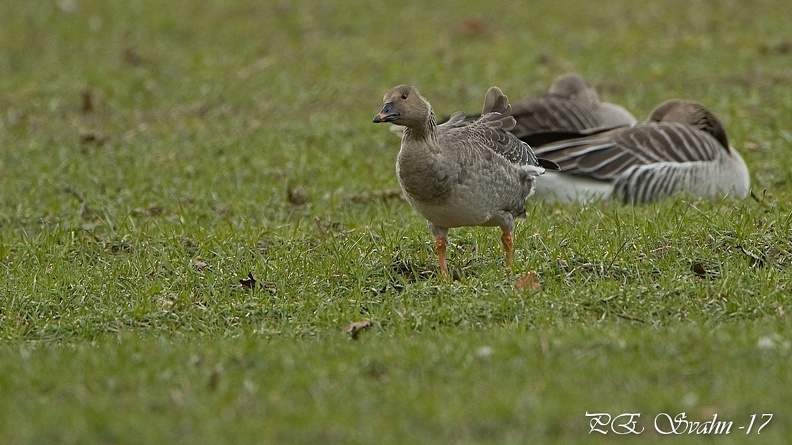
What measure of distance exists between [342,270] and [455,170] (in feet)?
3.65

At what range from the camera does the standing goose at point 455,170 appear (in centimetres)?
706

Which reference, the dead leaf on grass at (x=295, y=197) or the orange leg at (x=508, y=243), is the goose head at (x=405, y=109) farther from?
the dead leaf on grass at (x=295, y=197)

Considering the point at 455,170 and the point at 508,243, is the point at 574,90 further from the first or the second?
the point at 455,170

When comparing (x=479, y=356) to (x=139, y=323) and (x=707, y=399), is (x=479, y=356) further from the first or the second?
(x=139, y=323)

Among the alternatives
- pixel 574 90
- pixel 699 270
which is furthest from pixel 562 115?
pixel 699 270

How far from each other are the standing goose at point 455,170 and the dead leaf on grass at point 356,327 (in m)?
0.96

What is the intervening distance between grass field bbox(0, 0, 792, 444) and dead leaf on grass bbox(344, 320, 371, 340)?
0.07 meters

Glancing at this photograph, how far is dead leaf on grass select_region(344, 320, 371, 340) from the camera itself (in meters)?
6.58

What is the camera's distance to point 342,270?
7652 millimetres

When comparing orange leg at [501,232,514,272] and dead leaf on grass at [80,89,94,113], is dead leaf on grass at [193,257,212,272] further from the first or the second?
dead leaf on grass at [80,89,94,113]

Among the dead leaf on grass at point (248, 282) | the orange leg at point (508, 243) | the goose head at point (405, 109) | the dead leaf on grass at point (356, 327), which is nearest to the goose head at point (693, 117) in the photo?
the orange leg at point (508, 243)

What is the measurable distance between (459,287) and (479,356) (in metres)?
1.49

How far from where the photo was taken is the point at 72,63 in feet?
54.5

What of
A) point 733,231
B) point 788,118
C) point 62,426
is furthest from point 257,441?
point 788,118
